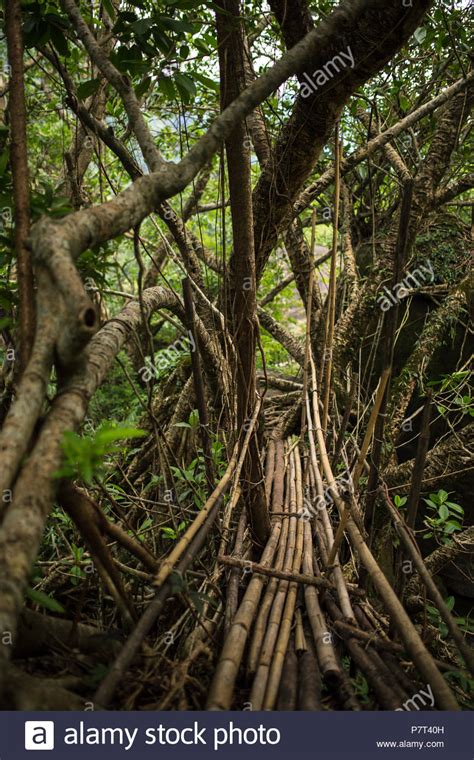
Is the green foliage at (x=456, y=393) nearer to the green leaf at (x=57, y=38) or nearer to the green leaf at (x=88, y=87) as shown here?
the green leaf at (x=88, y=87)

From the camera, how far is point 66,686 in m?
1.03

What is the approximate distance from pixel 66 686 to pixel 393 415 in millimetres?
2620

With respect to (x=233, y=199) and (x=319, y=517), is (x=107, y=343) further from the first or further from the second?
(x=319, y=517)

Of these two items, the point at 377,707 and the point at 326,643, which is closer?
the point at 377,707

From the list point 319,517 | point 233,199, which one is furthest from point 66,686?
point 233,199

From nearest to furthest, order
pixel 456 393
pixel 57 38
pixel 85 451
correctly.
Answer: pixel 85 451 → pixel 57 38 → pixel 456 393

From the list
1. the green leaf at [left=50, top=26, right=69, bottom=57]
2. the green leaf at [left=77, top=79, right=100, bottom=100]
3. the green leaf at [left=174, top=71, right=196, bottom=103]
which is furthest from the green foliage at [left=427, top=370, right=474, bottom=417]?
the green leaf at [left=50, top=26, right=69, bottom=57]

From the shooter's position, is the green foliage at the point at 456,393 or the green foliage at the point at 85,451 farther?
the green foliage at the point at 456,393

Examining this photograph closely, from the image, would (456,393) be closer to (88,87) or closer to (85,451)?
(88,87)

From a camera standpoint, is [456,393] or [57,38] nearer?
[57,38]

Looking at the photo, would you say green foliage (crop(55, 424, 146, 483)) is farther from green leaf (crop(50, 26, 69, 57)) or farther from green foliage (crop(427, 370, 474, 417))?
green foliage (crop(427, 370, 474, 417))

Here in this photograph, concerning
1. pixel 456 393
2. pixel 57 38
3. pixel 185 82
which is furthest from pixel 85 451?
pixel 456 393

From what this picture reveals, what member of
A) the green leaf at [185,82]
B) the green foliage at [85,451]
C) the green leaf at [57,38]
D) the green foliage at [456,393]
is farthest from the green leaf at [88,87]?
the green foliage at [456,393]

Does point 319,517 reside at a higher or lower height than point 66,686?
higher
